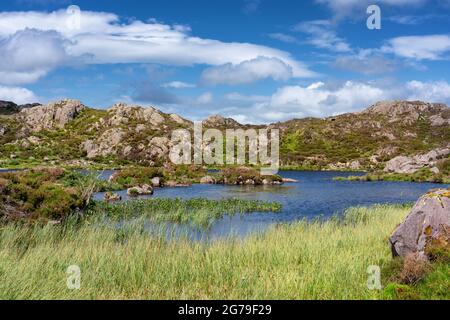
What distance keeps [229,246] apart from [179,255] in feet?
8.34

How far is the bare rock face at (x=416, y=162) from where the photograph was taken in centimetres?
9706

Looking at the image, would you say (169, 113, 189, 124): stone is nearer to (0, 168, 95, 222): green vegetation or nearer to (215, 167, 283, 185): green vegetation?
(215, 167, 283, 185): green vegetation

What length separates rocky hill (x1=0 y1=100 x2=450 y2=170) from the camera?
416ft

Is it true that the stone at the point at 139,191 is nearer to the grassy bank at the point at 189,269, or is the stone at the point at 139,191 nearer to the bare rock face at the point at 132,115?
the grassy bank at the point at 189,269

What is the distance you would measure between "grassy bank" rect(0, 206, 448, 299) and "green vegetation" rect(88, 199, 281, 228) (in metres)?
12.9

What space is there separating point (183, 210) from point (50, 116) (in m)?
158

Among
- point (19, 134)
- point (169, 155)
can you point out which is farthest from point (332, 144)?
point (19, 134)

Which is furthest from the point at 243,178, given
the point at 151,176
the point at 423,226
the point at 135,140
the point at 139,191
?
the point at 135,140

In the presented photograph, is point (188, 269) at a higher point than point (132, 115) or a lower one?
lower

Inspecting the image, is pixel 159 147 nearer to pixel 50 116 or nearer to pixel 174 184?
pixel 174 184

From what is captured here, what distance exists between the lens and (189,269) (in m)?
12.4

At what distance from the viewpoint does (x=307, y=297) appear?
10.3 meters

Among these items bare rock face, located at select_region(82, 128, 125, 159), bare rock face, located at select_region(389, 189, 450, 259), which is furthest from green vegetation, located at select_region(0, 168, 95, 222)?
bare rock face, located at select_region(82, 128, 125, 159)
